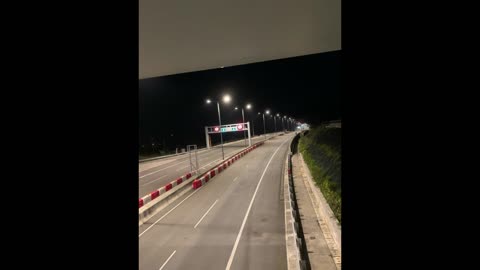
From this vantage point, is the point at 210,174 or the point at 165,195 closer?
the point at 165,195

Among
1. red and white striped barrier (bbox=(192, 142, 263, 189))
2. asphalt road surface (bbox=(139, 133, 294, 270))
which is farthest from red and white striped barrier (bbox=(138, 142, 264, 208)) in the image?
asphalt road surface (bbox=(139, 133, 294, 270))

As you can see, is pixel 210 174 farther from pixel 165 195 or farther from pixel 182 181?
pixel 165 195

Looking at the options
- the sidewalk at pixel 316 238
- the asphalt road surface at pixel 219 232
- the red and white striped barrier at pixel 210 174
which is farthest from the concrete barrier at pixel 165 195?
the sidewalk at pixel 316 238

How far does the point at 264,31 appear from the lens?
5.82 meters

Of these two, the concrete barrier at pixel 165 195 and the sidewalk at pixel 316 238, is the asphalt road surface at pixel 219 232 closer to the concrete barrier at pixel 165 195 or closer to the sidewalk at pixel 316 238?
the concrete barrier at pixel 165 195

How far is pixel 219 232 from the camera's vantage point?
12.2 meters

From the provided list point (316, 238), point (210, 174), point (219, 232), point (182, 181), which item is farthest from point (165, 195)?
point (316, 238)

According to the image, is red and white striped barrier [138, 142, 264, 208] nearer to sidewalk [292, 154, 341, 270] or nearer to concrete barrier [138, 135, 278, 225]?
concrete barrier [138, 135, 278, 225]

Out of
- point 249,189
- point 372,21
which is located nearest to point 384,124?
point 372,21

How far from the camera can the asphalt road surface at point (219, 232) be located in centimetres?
963
